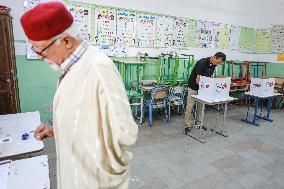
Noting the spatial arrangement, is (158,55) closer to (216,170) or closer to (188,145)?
(188,145)

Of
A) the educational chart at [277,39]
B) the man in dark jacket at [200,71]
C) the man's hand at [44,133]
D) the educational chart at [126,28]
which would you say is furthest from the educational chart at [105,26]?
the educational chart at [277,39]

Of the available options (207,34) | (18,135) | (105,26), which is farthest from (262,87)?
(18,135)

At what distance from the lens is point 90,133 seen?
0.92 metres

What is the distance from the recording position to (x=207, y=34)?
639 cm

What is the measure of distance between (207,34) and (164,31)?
155cm

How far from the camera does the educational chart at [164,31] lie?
543cm

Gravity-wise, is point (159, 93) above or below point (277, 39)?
below

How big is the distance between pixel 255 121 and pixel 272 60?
2.84m

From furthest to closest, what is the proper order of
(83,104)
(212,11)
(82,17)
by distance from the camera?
(212,11), (82,17), (83,104)

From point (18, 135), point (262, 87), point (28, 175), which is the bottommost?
point (28, 175)

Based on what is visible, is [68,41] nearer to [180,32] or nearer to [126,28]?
[126,28]

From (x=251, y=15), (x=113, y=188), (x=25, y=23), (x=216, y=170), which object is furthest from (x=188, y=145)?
(x=251, y=15)

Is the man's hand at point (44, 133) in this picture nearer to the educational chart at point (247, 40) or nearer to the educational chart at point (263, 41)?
the educational chart at point (247, 40)

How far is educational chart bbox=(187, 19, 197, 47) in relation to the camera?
5.96 metres
